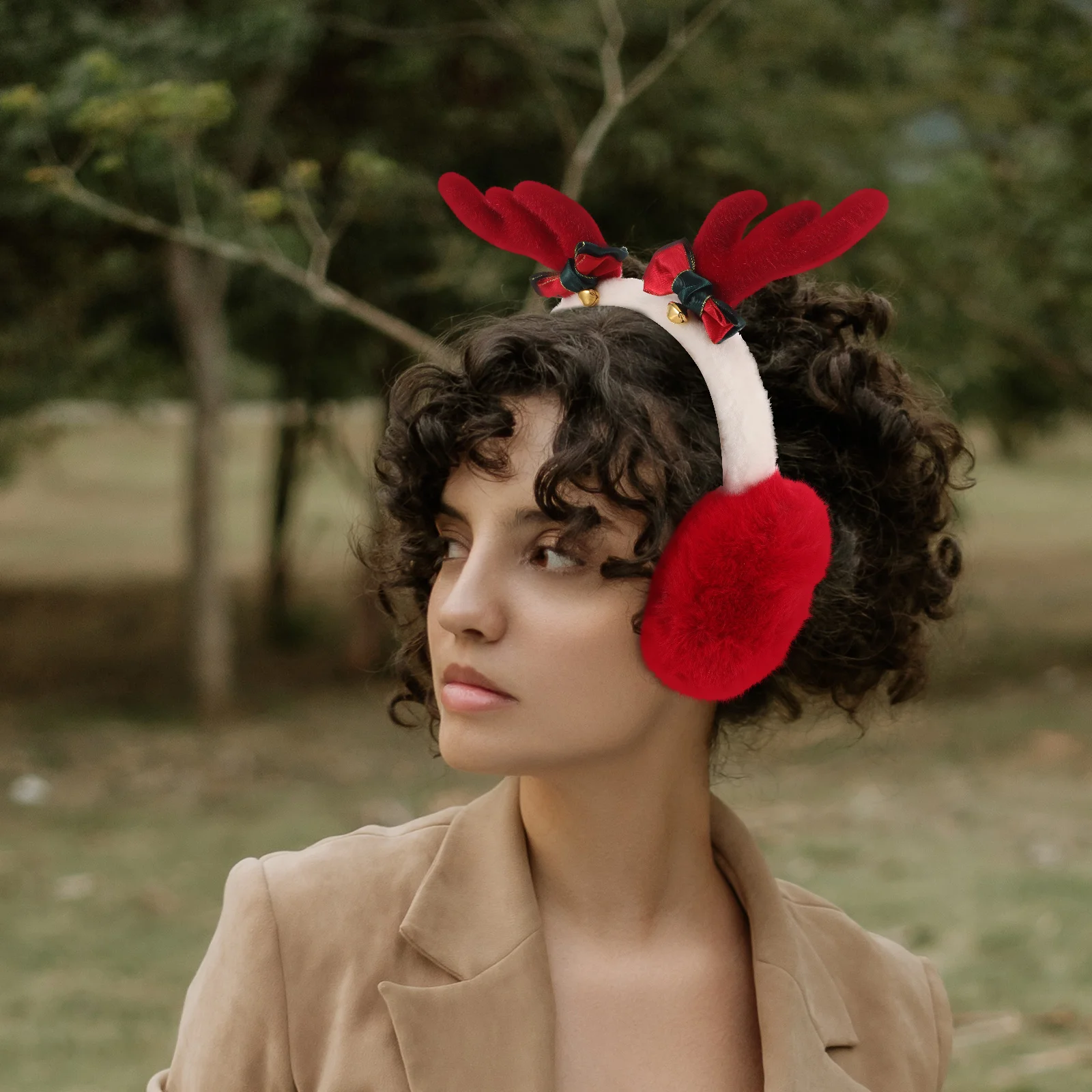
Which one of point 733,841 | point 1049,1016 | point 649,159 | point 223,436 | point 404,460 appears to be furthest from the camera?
point 223,436

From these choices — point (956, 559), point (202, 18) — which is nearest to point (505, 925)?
point (956, 559)

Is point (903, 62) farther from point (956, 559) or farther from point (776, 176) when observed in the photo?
point (956, 559)

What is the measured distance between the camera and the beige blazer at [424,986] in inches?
61.0

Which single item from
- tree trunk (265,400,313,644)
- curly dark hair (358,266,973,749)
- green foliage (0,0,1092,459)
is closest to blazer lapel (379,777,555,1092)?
curly dark hair (358,266,973,749)

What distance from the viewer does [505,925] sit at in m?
1.65

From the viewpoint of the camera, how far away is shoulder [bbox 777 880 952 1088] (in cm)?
183

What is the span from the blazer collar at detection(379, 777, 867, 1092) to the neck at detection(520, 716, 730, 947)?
50mm

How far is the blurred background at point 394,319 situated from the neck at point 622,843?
332 centimetres

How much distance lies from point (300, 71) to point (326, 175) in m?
0.76

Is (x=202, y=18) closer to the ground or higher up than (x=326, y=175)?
higher up

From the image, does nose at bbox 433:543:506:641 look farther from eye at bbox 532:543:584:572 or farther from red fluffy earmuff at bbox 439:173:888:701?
red fluffy earmuff at bbox 439:173:888:701

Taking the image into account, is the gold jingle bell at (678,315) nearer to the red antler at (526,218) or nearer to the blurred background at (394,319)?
the red antler at (526,218)

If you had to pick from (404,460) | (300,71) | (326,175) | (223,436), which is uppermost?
(404,460)

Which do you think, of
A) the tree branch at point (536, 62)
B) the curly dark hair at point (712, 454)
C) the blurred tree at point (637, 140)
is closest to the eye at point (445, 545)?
the curly dark hair at point (712, 454)
